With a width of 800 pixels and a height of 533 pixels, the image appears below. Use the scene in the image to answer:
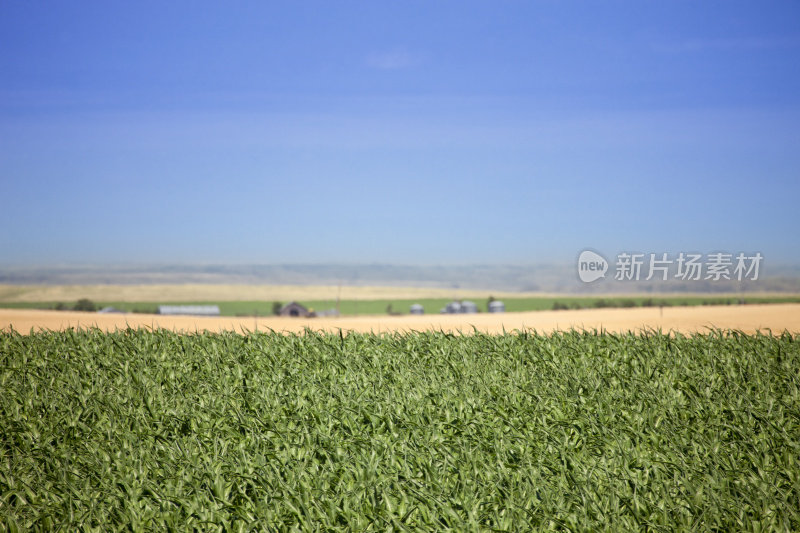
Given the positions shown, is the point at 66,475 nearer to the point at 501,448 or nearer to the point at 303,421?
the point at 303,421

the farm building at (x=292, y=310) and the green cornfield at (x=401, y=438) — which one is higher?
the green cornfield at (x=401, y=438)

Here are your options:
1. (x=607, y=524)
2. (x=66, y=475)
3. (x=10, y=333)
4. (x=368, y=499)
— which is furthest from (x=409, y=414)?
(x=10, y=333)

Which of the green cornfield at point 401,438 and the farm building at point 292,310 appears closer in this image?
the green cornfield at point 401,438

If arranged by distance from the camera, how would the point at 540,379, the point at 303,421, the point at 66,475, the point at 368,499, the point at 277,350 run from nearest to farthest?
1. the point at 368,499
2. the point at 66,475
3. the point at 303,421
4. the point at 540,379
5. the point at 277,350

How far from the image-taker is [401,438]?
4.25 metres

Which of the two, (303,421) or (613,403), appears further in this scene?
(613,403)

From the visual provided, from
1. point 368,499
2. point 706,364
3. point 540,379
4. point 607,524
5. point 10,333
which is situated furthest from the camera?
point 10,333

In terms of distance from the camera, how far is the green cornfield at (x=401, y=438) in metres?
3.24

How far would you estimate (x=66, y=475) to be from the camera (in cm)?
379

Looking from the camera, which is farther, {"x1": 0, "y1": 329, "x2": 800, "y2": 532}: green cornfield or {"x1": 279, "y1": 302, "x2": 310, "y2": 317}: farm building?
{"x1": 279, "y1": 302, "x2": 310, "y2": 317}: farm building

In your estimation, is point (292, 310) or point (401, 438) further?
point (292, 310)

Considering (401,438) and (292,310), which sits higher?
(401,438)

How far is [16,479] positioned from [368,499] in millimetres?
2207

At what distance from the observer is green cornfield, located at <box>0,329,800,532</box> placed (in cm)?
324
